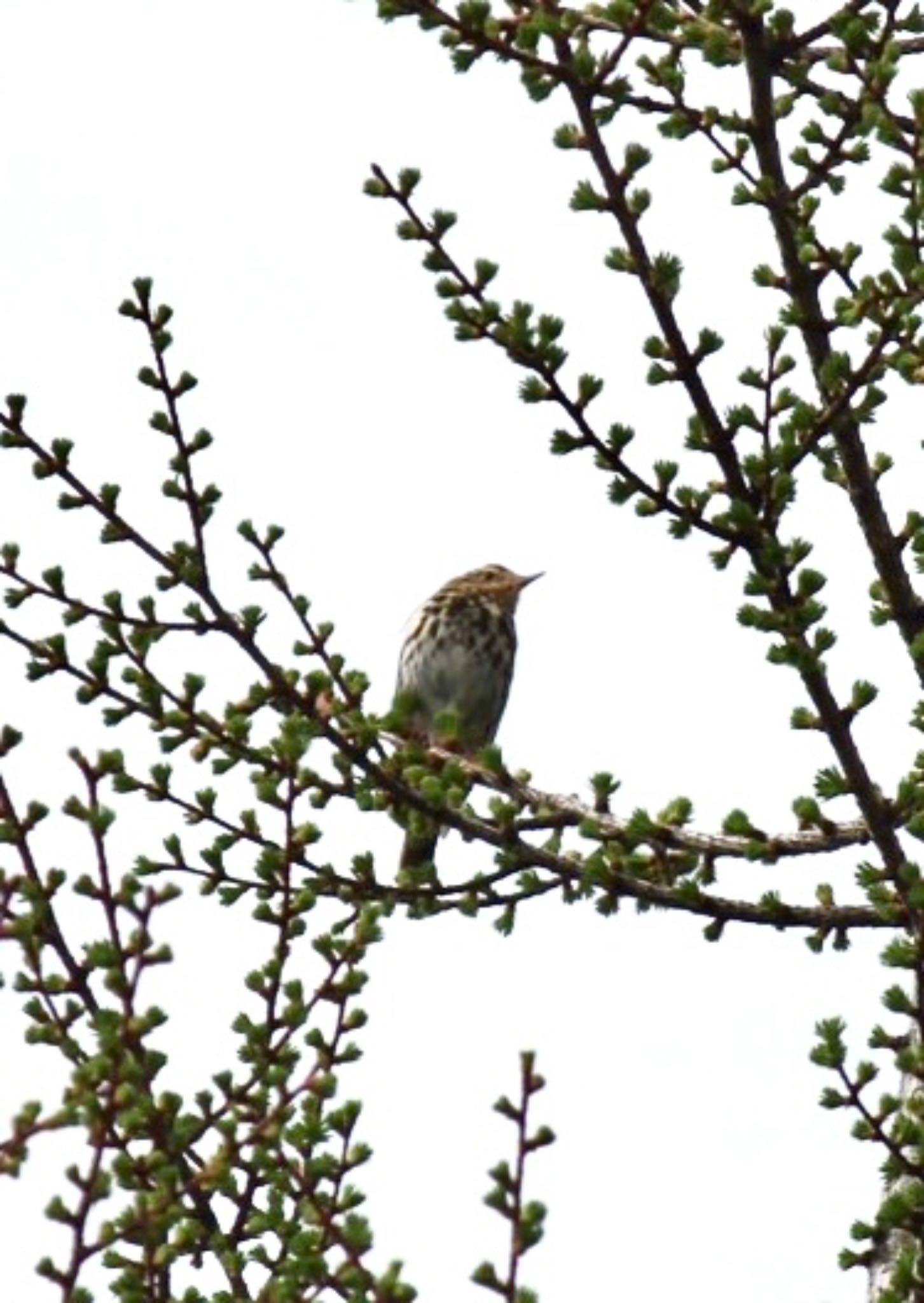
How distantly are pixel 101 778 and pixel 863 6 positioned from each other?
8.28 ft

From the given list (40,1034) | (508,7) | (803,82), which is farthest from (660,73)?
(40,1034)

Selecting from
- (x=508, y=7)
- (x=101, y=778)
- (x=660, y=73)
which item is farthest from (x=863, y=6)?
(x=101, y=778)

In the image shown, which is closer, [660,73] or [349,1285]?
[349,1285]

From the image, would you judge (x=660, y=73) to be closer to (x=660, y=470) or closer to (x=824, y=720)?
(x=660, y=470)

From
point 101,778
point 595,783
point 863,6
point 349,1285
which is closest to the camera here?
point 349,1285

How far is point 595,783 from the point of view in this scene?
7465 mm

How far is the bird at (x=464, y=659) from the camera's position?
500 inches

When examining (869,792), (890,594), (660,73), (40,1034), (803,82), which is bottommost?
(40,1034)

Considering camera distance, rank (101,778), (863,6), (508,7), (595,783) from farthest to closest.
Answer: (595,783) → (863,6) → (508,7) → (101,778)

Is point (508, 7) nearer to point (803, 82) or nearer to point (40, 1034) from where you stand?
point (803, 82)

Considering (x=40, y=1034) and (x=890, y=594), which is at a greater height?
(x=890, y=594)

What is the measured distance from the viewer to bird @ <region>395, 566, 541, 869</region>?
41.6 feet

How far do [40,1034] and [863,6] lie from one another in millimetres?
2859

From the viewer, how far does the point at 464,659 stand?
41.9ft
